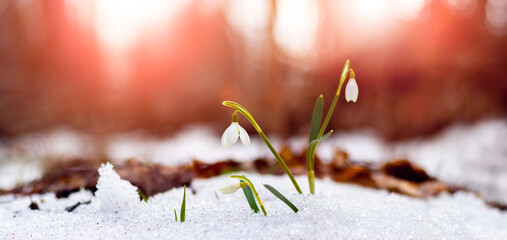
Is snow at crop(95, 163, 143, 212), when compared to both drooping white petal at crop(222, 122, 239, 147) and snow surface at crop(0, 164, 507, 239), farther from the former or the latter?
drooping white petal at crop(222, 122, 239, 147)

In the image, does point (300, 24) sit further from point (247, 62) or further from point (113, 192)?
point (113, 192)

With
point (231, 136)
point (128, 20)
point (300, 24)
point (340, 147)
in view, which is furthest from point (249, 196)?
point (128, 20)

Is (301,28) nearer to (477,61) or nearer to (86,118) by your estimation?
(477,61)

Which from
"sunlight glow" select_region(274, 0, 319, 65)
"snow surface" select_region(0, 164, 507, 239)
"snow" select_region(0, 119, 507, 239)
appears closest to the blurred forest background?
"sunlight glow" select_region(274, 0, 319, 65)

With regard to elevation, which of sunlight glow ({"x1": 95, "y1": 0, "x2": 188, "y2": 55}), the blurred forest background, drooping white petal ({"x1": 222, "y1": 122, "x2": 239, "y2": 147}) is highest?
sunlight glow ({"x1": 95, "y1": 0, "x2": 188, "y2": 55})

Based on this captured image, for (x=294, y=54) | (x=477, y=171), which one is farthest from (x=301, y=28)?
(x=477, y=171)

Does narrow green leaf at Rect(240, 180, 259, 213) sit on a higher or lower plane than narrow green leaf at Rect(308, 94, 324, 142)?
lower

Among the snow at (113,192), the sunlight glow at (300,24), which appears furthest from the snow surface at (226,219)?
the sunlight glow at (300,24)

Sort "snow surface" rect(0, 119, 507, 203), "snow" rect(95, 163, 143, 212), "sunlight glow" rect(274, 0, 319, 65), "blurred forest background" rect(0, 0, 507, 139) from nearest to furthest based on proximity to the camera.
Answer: "snow" rect(95, 163, 143, 212), "snow surface" rect(0, 119, 507, 203), "blurred forest background" rect(0, 0, 507, 139), "sunlight glow" rect(274, 0, 319, 65)
